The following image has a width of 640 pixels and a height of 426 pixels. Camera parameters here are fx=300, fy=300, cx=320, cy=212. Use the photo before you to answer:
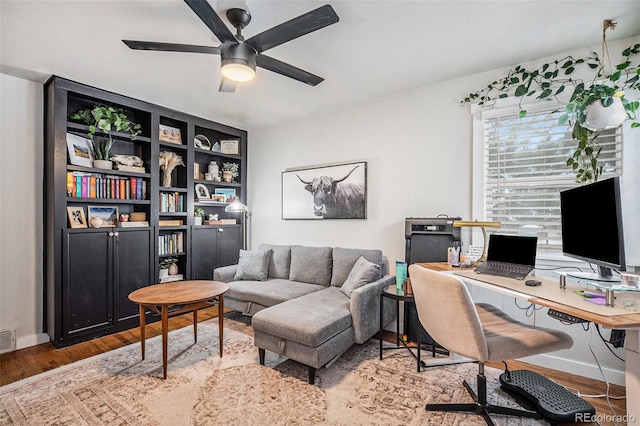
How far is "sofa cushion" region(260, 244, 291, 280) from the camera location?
3.73 metres

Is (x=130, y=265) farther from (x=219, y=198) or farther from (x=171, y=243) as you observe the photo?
(x=219, y=198)

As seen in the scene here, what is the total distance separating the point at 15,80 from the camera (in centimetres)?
281

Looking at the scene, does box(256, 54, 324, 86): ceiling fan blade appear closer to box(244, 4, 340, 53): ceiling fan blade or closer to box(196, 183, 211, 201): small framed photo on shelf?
box(244, 4, 340, 53): ceiling fan blade

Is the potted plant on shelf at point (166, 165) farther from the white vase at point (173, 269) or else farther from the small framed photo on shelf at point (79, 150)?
the white vase at point (173, 269)

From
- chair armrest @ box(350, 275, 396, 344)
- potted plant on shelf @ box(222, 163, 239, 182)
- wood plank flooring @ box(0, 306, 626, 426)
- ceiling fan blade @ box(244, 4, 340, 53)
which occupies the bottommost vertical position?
wood plank flooring @ box(0, 306, 626, 426)

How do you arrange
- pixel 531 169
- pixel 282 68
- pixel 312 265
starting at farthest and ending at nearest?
pixel 312 265
pixel 531 169
pixel 282 68

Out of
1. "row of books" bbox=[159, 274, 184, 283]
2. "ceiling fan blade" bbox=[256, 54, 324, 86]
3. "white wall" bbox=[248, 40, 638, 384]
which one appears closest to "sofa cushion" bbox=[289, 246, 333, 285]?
"white wall" bbox=[248, 40, 638, 384]

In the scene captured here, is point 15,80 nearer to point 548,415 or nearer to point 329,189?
point 329,189

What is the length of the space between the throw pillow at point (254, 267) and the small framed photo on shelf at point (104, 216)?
1.44 meters

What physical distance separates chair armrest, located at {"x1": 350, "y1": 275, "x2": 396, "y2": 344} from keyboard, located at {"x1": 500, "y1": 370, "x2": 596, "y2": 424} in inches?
39.3

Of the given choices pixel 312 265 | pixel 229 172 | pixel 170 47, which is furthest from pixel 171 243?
pixel 170 47

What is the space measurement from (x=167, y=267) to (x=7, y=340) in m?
1.47

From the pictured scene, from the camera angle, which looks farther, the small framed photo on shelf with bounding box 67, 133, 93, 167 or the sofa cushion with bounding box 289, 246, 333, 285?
the sofa cushion with bounding box 289, 246, 333, 285

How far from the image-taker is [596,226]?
1.72 m
